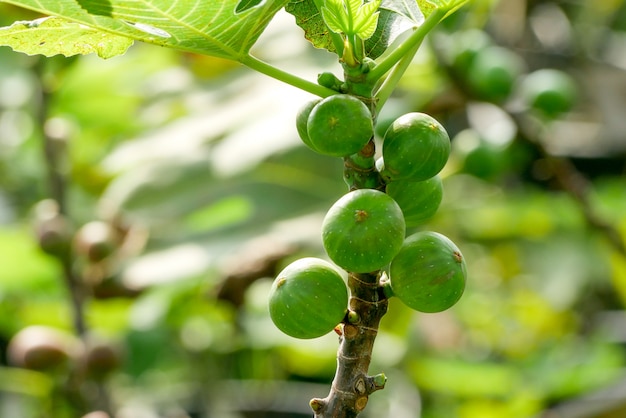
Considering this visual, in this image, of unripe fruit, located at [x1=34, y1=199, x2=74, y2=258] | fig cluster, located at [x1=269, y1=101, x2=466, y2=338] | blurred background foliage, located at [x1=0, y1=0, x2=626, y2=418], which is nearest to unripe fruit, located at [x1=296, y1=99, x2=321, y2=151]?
fig cluster, located at [x1=269, y1=101, x2=466, y2=338]

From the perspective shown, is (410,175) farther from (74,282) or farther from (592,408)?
(592,408)

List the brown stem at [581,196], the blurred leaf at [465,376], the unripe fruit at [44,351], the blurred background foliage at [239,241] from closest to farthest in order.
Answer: the unripe fruit at [44,351]
the blurred background foliage at [239,241]
the brown stem at [581,196]
the blurred leaf at [465,376]

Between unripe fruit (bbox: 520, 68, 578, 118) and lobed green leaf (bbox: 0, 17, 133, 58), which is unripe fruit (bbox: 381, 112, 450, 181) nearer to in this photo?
lobed green leaf (bbox: 0, 17, 133, 58)

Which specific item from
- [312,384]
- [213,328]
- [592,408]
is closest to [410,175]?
[592,408]

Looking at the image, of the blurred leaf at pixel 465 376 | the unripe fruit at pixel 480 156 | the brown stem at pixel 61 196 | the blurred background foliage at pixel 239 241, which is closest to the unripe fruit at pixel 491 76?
the blurred background foliage at pixel 239 241

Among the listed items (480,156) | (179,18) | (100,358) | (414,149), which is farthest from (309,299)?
(480,156)

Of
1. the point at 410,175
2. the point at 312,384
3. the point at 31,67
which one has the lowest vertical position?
the point at 312,384

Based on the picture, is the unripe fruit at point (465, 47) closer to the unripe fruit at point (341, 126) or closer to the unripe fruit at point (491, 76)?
the unripe fruit at point (491, 76)
